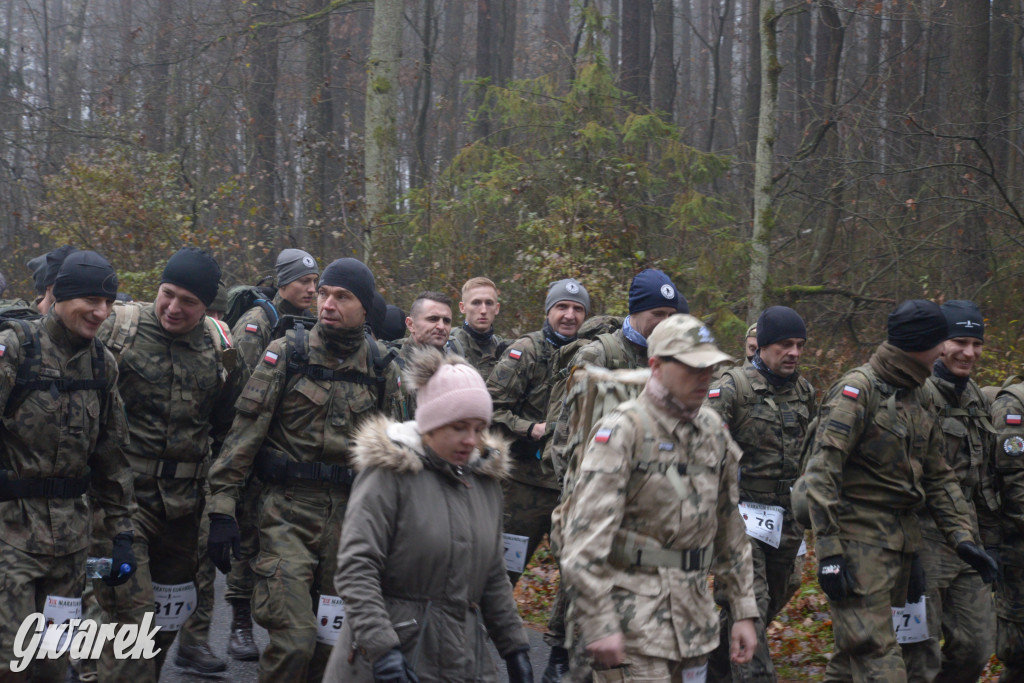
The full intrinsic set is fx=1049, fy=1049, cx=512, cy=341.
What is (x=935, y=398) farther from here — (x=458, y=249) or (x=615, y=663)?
(x=458, y=249)

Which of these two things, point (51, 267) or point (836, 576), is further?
point (51, 267)

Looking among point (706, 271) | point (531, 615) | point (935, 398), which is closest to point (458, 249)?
point (706, 271)

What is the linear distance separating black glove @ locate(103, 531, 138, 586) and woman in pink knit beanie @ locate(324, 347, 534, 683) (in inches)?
74.6

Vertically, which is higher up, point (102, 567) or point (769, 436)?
point (769, 436)

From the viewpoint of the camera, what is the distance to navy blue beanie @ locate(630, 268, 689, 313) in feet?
20.1

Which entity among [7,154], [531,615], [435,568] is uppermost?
[7,154]

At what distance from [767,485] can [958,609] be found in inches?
50.7

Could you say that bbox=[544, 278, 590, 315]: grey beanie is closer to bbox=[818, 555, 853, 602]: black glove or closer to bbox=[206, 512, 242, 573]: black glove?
bbox=[818, 555, 853, 602]: black glove

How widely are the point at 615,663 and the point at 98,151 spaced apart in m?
17.3

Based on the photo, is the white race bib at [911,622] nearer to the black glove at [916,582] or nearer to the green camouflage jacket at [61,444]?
the black glove at [916,582]

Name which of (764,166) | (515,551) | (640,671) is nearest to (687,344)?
(640,671)

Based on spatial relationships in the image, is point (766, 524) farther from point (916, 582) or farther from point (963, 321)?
point (963, 321)

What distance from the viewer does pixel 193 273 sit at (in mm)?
5691

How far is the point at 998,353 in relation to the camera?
11.2 m
